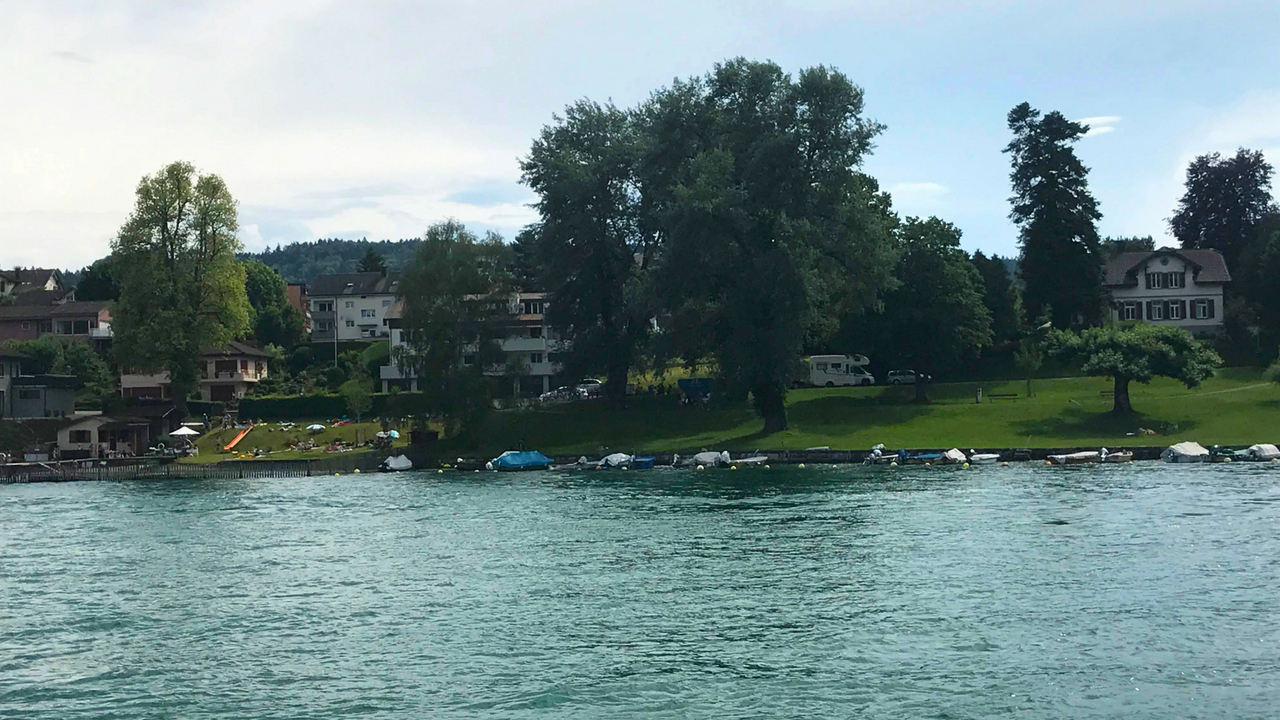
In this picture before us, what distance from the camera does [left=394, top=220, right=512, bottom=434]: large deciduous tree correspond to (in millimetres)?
91125

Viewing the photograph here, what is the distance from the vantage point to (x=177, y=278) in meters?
105

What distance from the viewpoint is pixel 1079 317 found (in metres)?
118

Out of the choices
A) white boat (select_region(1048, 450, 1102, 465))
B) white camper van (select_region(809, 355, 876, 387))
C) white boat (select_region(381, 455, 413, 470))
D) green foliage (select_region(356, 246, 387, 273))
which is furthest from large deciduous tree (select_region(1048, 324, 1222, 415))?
green foliage (select_region(356, 246, 387, 273))

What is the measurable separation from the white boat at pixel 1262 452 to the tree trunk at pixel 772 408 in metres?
30.0

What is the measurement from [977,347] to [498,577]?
71349mm

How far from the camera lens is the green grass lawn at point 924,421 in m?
78.5

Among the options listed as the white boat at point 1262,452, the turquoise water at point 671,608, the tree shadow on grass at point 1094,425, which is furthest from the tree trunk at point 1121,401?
the turquoise water at point 671,608

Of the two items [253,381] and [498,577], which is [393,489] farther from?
[253,381]

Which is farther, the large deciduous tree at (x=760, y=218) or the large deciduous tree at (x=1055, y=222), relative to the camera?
the large deciduous tree at (x=1055, y=222)

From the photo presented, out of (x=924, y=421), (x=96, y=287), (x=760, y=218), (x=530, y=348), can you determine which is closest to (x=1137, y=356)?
(x=924, y=421)

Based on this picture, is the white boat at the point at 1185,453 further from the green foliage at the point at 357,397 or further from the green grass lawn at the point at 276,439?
the green foliage at the point at 357,397

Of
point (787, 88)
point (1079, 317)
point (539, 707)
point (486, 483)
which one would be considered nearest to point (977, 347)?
point (1079, 317)

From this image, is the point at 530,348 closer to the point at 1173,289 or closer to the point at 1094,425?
the point at 1094,425

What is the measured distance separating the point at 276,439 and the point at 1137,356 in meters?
66.6
